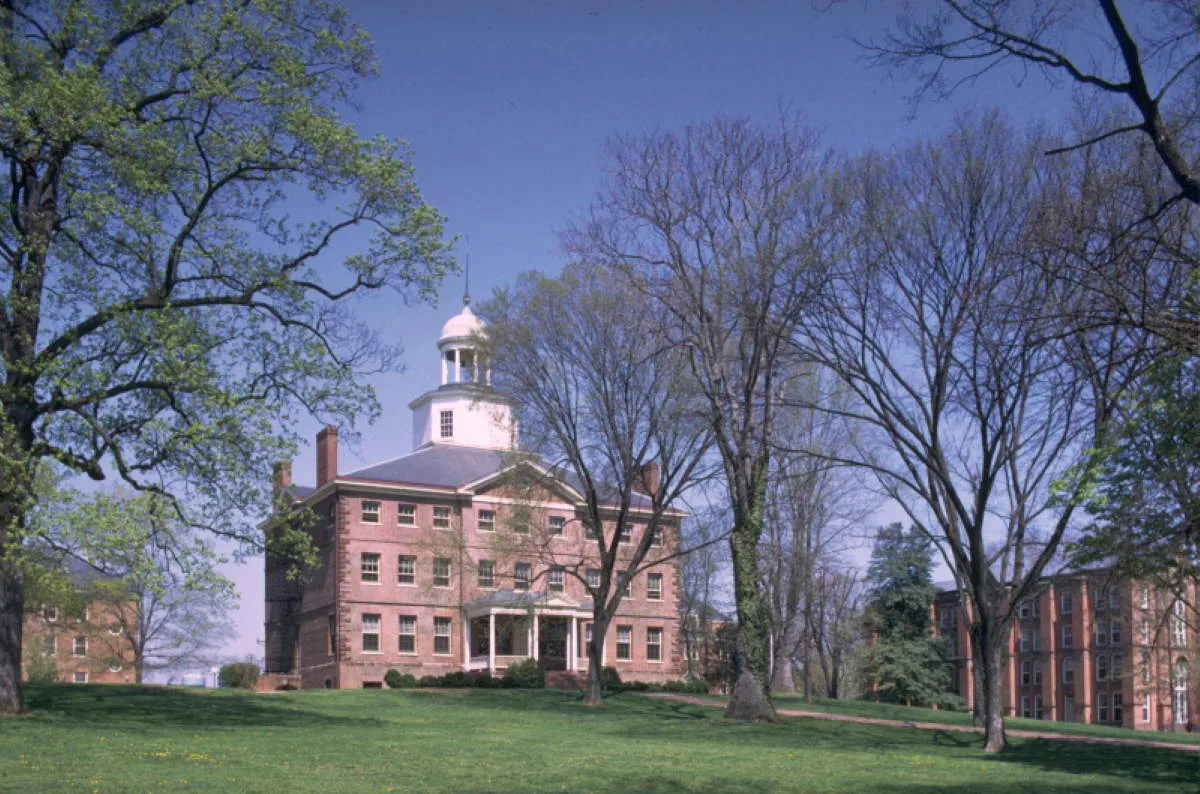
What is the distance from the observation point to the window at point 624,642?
2367 inches

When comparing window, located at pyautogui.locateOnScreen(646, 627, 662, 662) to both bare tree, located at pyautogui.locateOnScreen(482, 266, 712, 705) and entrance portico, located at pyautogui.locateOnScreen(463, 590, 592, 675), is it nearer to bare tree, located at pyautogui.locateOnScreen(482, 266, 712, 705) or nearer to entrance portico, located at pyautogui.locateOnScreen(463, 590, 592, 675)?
entrance portico, located at pyautogui.locateOnScreen(463, 590, 592, 675)

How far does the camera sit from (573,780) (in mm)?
15852

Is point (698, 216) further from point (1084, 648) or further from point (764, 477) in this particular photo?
point (1084, 648)

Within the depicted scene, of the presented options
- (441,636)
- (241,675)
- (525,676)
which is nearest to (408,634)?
(441,636)

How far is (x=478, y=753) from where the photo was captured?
64.0ft

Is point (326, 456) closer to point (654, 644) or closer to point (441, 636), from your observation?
point (441, 636)

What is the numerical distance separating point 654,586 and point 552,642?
6428mm

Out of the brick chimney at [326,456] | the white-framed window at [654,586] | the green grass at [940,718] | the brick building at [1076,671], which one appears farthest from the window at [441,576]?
the brick building at [1076,671]

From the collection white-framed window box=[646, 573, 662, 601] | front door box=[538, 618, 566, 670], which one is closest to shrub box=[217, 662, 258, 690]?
front door box=[538, 618, 566, 670]

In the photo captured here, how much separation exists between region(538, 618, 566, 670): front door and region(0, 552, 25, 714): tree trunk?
120 feet

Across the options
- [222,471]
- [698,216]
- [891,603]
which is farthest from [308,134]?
[891,603]

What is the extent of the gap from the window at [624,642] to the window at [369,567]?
494 inches

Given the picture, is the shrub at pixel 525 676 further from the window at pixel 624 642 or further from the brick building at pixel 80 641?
the brick building at pixel 80 641

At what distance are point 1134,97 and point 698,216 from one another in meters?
19.9
